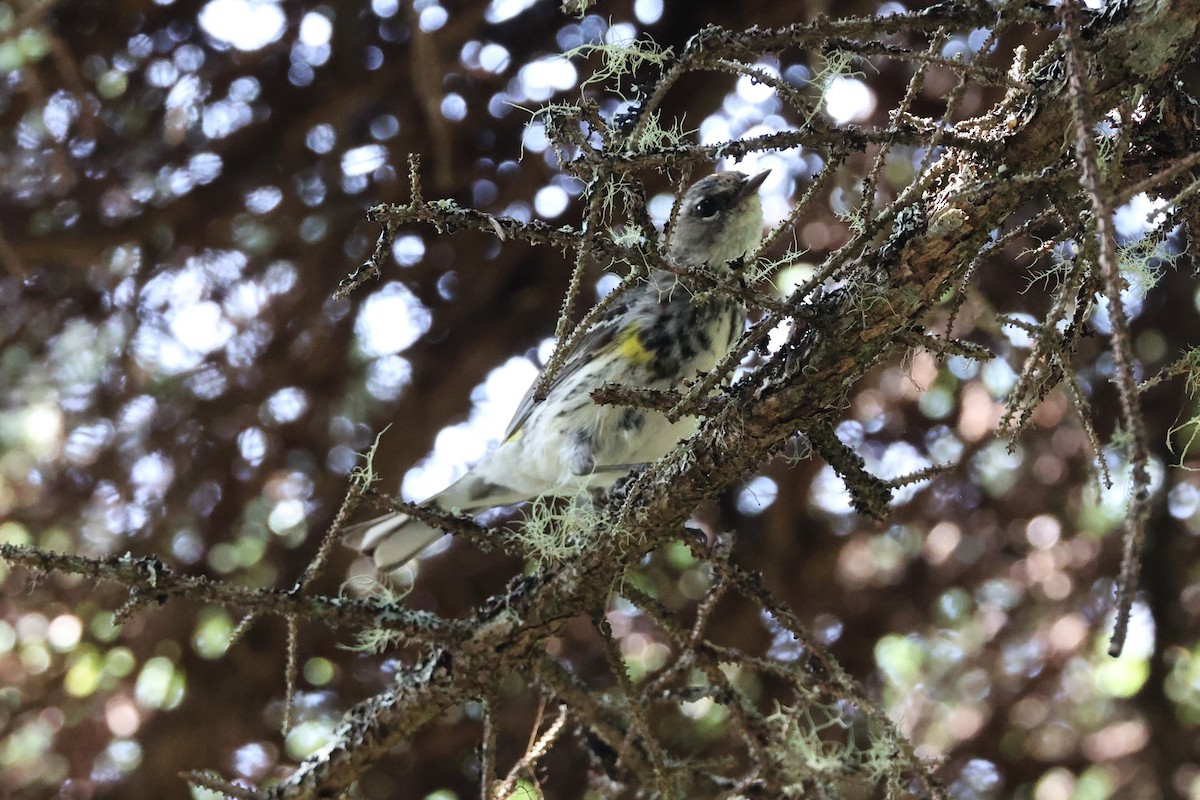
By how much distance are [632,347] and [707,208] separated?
470 mm

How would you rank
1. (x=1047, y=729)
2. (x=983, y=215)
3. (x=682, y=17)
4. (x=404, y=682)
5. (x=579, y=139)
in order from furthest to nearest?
1. (x=1047, y=729)
2. (x=682, y=17)
3. (x=404, y=682)
4. (x=983, y=215)
5. (x=579, y=139)

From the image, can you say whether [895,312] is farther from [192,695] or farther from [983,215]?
[192,695]

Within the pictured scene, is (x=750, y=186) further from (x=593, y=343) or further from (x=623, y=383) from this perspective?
(x=623, y=383)

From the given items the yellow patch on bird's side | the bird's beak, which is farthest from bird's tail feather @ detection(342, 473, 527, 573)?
the bird's beak

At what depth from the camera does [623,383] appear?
198 centimetres

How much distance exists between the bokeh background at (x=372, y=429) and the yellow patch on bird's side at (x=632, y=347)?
14cm

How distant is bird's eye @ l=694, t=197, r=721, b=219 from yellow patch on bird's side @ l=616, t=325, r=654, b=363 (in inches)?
15.4

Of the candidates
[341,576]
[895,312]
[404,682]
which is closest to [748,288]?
[895,312]

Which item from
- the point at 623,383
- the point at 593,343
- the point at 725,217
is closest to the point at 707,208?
the point at 725,217

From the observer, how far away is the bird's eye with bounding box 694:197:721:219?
2.44 m

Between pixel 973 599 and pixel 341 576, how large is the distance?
129 cm

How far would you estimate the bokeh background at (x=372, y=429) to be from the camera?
2.10m

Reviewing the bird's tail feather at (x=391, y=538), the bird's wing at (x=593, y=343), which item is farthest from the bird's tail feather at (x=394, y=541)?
the bird's wing at (x=593, y=343)

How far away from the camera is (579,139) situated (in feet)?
3.16
